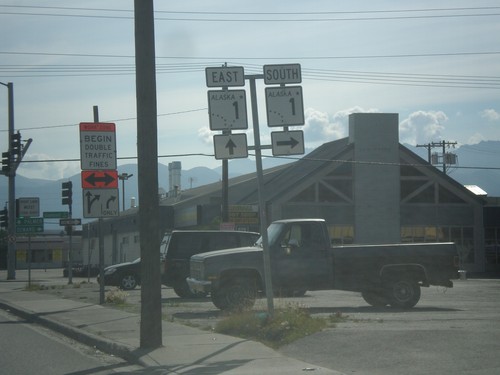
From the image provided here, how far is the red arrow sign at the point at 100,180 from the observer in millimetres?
19781

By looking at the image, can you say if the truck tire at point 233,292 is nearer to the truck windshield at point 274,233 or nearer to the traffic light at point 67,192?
the truck windshield at point 274,233

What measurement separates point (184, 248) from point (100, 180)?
507cm

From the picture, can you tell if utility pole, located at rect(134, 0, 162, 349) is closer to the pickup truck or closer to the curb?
the curb

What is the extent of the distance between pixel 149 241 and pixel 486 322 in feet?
21.4

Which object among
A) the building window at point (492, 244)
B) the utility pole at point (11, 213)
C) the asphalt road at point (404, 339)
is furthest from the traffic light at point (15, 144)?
the building window at point (492, 244)

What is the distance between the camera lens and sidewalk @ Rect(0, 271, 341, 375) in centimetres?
1053

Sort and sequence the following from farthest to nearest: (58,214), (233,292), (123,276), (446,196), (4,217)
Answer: (446,196), (4,217), (58,214), (123,276), (233,292)

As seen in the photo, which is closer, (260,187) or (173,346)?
(173,346)

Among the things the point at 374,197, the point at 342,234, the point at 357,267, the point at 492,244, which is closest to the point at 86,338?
the point at 357,267

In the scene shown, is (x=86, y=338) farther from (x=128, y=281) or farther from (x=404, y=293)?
(x=128, y=281)

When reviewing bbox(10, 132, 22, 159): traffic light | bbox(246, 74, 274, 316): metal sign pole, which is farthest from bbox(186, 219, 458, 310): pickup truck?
bbox(10, 132, 22, 159): traffic light

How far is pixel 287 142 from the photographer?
45.9 feet

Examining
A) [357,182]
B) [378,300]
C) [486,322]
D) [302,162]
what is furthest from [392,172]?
[486,322]

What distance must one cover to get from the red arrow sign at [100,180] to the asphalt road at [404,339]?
3.55 m
